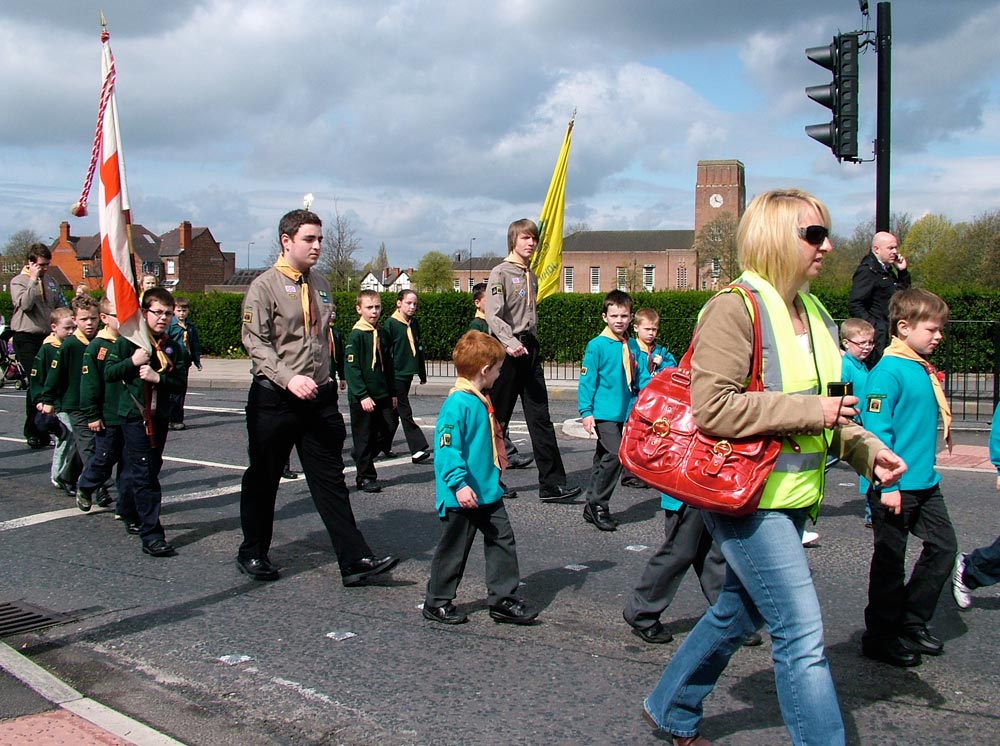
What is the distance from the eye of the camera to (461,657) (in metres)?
4.38

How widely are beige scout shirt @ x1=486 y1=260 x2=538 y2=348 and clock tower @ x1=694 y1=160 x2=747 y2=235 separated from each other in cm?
10807

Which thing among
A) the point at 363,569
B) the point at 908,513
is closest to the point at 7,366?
the point at 363,569

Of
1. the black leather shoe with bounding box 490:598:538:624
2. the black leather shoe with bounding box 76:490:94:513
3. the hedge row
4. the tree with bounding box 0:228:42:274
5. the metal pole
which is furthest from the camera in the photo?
the tree with bounding box 0:228:42:274

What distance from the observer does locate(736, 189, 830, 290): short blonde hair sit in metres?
2.97

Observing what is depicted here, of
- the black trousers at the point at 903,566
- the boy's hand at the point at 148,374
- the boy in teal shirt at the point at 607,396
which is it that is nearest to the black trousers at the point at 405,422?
the boy in teal shirt at the point at 607,396

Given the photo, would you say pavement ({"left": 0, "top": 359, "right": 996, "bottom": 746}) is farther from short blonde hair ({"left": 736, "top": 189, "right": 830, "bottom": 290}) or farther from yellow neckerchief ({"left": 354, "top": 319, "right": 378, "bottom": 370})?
yellow neckerchief ({"left": 354, "top": 319, "right": 378, "bottom": 370})

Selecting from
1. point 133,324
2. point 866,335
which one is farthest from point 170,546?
point 866,335

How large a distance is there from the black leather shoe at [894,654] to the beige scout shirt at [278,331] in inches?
122

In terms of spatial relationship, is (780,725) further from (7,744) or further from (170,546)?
(170,546)

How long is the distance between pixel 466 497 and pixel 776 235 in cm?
216

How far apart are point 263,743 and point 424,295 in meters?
23.3

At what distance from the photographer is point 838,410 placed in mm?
2764

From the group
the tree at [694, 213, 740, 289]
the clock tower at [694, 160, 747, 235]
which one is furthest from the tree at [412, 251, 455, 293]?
the clock tower at [694, 160, 747, 235]

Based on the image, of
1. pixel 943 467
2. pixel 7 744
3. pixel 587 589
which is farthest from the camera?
pixel 943 467
